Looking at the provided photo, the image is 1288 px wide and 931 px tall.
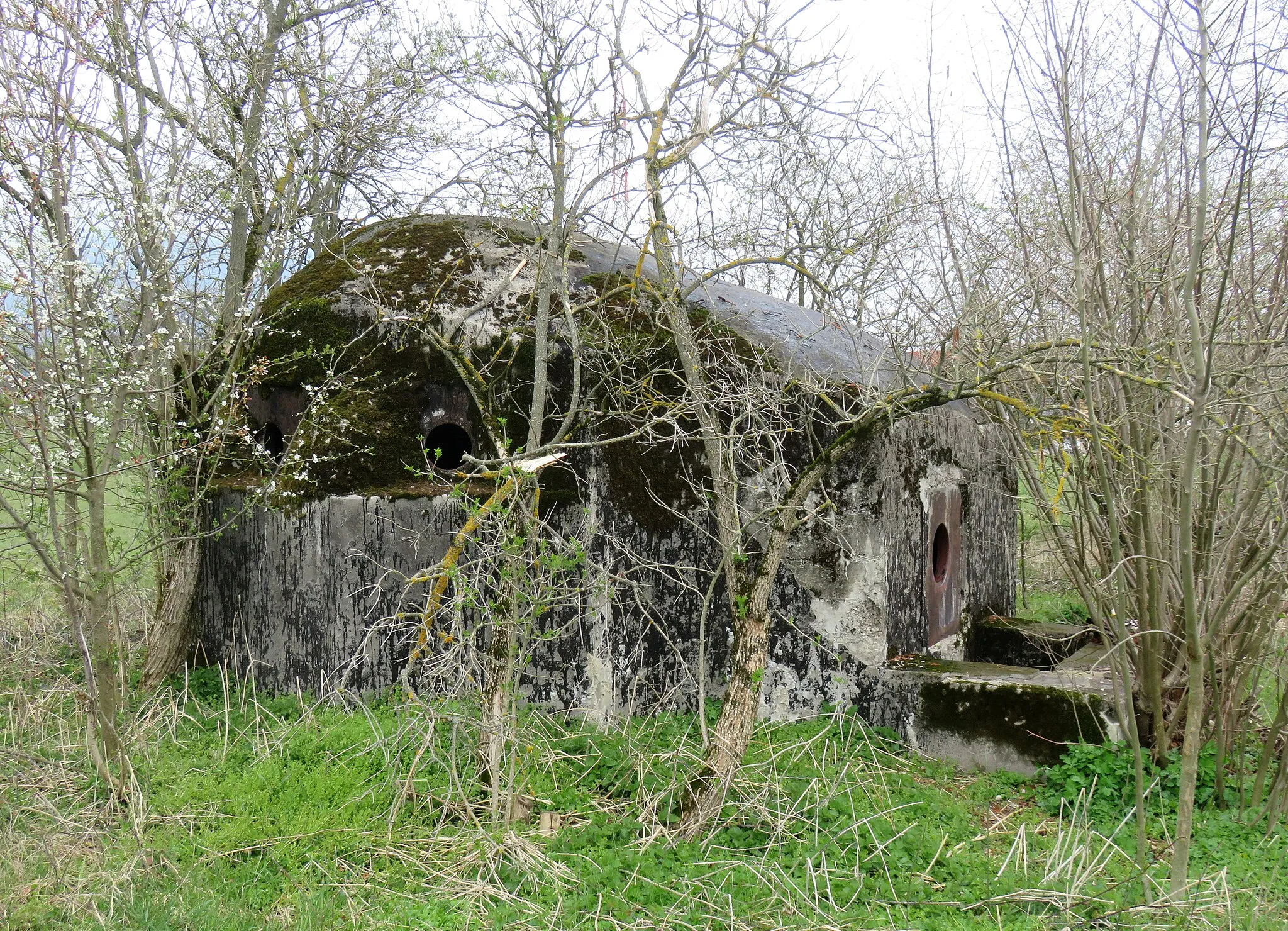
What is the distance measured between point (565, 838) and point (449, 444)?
2631mm

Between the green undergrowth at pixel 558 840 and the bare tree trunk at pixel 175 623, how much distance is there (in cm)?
88

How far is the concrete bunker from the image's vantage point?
17.4 feet

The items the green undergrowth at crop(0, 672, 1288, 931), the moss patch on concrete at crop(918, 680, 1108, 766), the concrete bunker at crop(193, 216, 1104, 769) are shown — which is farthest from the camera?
the concrete bunker at crop(193, 216, 1104, 769)

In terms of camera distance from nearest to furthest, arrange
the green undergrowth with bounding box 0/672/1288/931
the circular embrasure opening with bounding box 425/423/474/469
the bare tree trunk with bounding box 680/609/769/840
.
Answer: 1. the green undergrowth with bounding box 0/672/1288/931
2. the bare tree trunk with bounding box 680/609/769/840
3. the circular embrasure opening with bounding box 425/423/474/469

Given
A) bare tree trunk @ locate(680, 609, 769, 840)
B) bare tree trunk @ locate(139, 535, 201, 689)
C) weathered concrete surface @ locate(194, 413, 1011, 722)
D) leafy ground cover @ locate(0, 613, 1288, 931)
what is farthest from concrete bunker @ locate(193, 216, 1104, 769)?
bare tree trunk @ locate(680, 609, 769, 840)

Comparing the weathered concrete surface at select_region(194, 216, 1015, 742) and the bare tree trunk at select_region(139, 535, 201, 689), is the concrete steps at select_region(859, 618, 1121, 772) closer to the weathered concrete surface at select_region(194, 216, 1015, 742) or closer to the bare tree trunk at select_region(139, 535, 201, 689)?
the weathered concrete surface at select_region(194, 216, 1015, 742)

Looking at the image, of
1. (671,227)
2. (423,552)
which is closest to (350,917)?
(423,552)

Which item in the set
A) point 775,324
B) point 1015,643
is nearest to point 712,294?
point 775,324

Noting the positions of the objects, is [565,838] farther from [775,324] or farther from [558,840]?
[775,324]

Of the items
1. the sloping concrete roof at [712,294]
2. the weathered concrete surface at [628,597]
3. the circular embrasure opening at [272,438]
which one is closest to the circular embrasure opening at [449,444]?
the weathered concrete surface at [628,597]

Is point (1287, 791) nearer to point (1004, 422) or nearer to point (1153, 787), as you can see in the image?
point (1153, 787)

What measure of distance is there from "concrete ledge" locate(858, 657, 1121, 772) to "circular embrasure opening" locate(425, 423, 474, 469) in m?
2.71

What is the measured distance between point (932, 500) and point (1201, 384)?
277 centimetres

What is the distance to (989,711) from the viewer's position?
16.6 ft
